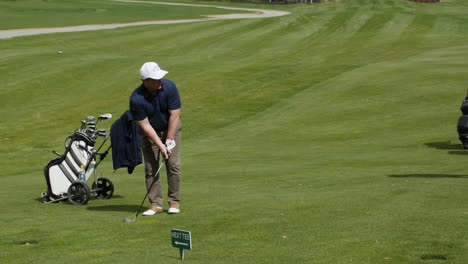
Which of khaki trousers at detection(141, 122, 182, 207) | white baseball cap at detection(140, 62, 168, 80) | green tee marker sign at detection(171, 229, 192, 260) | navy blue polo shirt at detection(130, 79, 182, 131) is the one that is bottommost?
khaki trousers at detection(141, 122, 182, 207)

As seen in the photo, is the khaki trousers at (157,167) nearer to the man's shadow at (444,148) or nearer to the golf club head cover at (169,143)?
the golf club head cover at (169,143)

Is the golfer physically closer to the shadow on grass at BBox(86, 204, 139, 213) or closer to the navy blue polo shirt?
the navy blue polo shirt

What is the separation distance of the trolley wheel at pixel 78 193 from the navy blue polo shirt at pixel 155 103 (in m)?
2.41

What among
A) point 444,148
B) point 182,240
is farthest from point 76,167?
point 444,148

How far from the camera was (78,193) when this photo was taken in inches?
570

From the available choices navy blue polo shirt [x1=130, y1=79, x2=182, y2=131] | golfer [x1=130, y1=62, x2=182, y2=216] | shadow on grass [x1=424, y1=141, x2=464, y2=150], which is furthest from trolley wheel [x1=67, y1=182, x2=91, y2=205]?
shadow on grass [x1=424, y1=141, x2=464, y2=150]

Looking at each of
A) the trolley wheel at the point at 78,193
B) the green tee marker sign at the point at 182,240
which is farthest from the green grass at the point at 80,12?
the green tee marker sign at the point at 182,240

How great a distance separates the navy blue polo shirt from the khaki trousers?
0.30 metres

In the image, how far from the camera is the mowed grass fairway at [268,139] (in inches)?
418

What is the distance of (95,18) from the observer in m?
65.7

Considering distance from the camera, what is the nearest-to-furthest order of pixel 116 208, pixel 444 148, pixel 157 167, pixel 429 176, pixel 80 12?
pixel 157 167, pixel 116 208, pixel 429 176, pixel 444 148, pixel 80 12

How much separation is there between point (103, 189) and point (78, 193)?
2.60 feet

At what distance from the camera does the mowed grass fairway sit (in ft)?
34.8

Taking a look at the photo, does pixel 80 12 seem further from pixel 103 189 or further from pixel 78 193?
pixel 78 193
